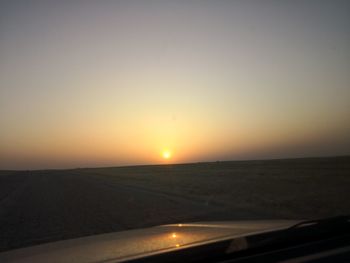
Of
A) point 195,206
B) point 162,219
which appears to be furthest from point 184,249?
point 195,206

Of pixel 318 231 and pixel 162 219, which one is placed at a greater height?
pixel 162 219

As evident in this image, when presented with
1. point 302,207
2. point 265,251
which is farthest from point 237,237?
point 302,207

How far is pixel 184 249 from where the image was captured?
3.07m

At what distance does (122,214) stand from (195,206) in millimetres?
3441

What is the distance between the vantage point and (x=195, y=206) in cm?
1895

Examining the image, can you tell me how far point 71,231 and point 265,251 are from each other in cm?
1039

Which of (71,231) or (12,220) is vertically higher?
(12,220)

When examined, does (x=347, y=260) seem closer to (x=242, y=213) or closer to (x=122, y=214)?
(x=242, y=213)

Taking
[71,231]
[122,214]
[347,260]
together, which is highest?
[122,214]

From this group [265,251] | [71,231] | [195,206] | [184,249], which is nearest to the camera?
[184,249]

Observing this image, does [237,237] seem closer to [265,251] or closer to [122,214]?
[265,251]

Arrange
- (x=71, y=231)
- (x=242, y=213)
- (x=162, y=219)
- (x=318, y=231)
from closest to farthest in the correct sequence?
(x=318, y=231) → (x=71, y=231) → (x=162, y=219) → (x=242, y=213)

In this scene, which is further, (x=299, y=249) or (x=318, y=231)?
(x=318, y=231)

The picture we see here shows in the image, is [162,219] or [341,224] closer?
[341,224]
